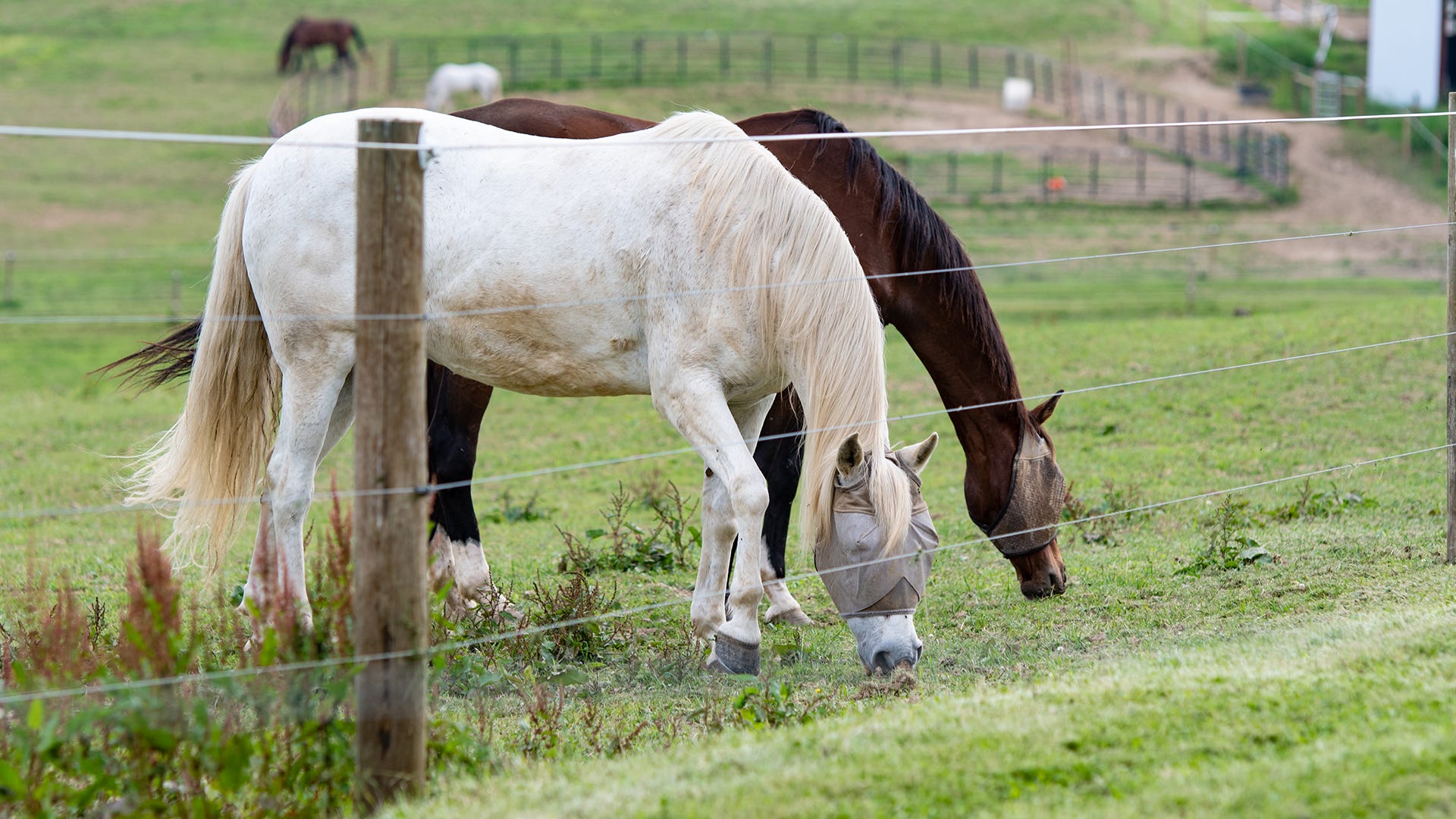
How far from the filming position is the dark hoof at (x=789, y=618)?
575 centimetres

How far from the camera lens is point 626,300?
4629 millimetres

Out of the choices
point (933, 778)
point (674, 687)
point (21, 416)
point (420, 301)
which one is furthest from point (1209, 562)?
point (21, 416)

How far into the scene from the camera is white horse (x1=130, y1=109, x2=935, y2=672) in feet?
14.5

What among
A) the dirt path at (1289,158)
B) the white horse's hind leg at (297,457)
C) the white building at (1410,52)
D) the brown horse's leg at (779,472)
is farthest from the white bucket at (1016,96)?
the white horse's hind leg at (297,457)

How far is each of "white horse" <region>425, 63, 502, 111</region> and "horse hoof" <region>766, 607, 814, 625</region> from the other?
1038 inches

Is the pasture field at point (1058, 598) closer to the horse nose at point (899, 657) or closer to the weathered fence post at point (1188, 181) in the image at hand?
the horse nose at point (899, 657)

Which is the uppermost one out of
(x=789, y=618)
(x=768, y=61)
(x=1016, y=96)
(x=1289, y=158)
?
(x=768, y=61)

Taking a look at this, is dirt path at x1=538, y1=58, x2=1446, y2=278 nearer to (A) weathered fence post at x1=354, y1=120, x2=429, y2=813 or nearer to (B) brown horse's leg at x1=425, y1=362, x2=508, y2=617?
(B) brown horse's leg at x1=425, y1=362, x2=508, y2=617

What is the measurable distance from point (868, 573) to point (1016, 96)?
105 ft

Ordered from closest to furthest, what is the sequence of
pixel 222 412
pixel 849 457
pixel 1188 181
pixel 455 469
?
pixel 849 457, pixel 222 412, pixel 455 469, pixel 1188 181

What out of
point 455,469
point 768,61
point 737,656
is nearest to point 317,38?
point 768,61

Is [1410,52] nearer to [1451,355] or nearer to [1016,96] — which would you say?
[1016,96]

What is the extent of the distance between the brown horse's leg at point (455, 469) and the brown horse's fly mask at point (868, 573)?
2.21m

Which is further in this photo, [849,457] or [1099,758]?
[849,457]
